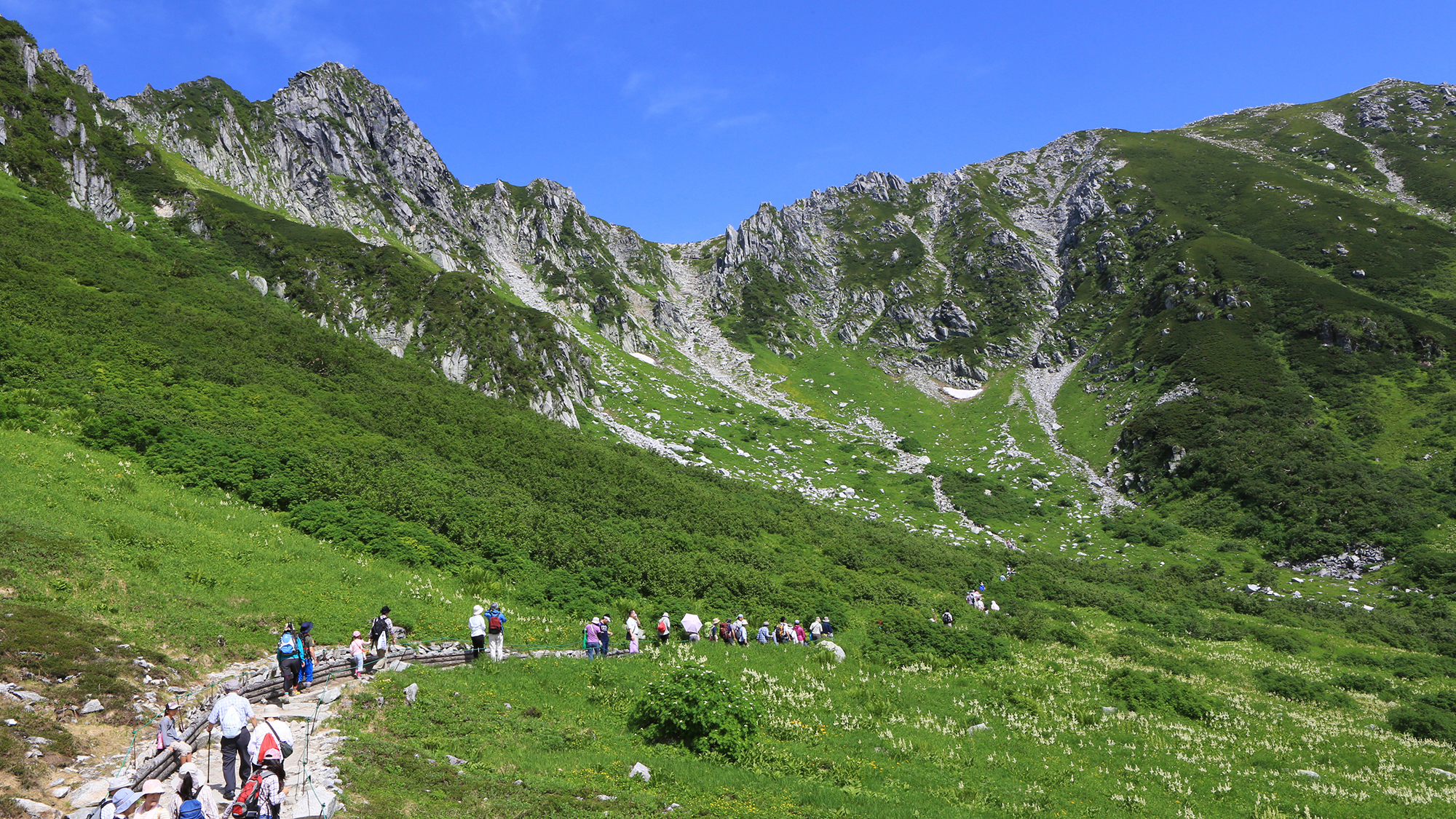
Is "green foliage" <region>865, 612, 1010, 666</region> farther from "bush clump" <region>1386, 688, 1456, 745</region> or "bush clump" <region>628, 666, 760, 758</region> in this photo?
"bush clump" <region>1386, 688, 1456, 745</region>

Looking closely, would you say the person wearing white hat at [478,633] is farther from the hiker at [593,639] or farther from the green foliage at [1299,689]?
the green foliage at [1299,689]

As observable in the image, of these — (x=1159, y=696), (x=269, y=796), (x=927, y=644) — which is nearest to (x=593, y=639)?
(x=269, y=796)

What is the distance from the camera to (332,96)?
441ft

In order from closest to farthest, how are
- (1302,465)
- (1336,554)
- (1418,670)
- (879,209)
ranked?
(1418,670) → (1336,554) → (1302,465) → (879,209)

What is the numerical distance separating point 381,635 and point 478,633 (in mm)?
2567

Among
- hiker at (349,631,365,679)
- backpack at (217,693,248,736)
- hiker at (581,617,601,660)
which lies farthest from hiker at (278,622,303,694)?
hiker at (581,617,601,660)

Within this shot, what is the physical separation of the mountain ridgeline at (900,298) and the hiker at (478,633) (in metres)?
10.6

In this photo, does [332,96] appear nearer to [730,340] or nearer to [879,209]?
[730,340]

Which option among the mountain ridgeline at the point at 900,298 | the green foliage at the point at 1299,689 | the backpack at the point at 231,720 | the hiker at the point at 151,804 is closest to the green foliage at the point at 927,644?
the green foliage at the point at 1299,689

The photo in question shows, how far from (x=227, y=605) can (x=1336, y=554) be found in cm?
7557

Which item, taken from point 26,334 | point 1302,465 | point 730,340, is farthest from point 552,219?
point 1302,465

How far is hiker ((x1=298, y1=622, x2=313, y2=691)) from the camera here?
15375 millimetres

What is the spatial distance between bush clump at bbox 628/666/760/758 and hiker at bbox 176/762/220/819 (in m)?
8.66

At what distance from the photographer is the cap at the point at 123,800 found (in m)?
8.27
